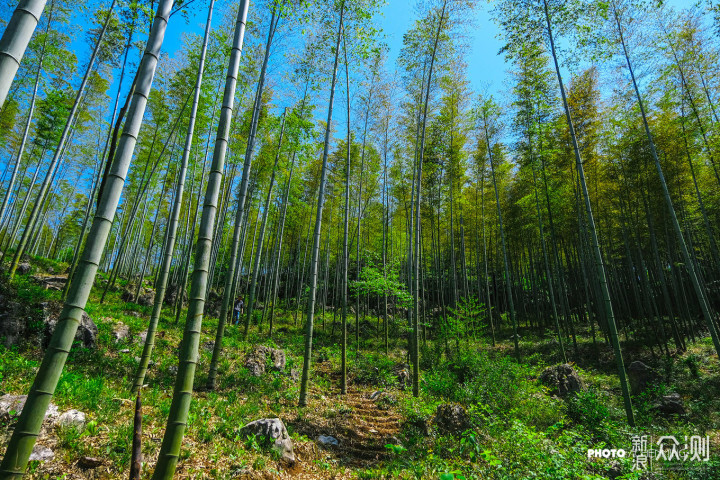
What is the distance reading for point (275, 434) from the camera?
3.59 m

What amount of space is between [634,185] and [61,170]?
25.2m

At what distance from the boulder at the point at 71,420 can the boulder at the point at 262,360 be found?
3338 mm

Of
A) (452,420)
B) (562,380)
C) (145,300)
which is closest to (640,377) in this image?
(562,380)

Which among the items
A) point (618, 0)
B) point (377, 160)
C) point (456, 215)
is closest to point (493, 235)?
point (456, 215)

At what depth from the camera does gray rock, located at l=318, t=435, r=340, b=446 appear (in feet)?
14.2

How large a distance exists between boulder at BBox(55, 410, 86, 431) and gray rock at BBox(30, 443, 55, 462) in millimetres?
314

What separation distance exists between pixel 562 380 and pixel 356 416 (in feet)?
16.5

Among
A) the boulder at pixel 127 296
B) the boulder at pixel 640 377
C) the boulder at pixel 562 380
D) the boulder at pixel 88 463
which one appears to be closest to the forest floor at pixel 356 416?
the boulder at pixel 88 463

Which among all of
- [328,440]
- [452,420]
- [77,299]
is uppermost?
[77,299]

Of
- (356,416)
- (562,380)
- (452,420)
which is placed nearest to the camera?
(452,420)

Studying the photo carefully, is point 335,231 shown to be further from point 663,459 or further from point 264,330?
point 663,459

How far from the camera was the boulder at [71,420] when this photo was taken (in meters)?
2.76

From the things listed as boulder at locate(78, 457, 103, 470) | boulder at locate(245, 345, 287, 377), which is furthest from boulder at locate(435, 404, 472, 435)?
boulder at locate(78, 457, 103, 470)

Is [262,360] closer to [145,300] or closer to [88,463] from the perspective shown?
[88,463]
